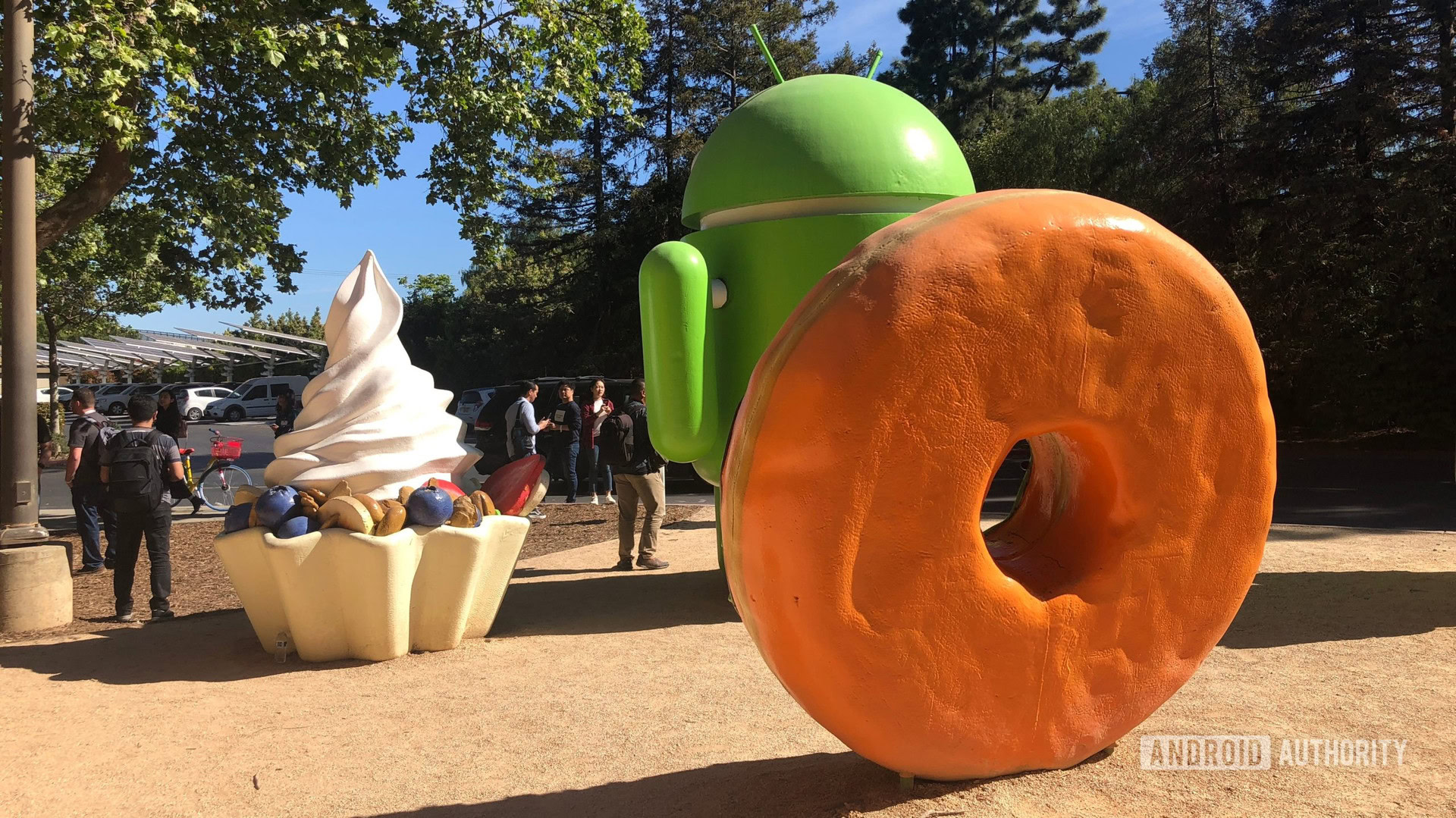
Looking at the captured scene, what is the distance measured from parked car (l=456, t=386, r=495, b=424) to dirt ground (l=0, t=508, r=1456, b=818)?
13.6 metres

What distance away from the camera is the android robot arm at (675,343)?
5.08 metres

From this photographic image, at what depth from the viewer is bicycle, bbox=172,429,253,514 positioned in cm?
1333

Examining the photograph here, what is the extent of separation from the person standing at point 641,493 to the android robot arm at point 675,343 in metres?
3.19

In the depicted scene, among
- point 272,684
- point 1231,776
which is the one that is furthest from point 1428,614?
point 272,684

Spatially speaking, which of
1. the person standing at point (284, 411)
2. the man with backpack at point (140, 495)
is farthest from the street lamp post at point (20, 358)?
the person standing at point (284, 411)

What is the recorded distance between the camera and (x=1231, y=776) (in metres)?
3.53

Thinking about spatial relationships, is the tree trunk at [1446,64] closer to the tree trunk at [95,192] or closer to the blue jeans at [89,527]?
the tree trunk at [95,192]

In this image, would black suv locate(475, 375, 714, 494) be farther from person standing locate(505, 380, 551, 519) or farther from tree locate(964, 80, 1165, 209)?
tree locate(964, 80, 1165, 209)

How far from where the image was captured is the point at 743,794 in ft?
11.3

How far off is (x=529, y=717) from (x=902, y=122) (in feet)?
12.3

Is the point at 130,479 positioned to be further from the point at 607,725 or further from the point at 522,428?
the point at 522,428

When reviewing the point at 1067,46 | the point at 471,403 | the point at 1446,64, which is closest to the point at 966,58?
the point at 1067,46

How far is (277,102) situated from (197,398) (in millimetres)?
30211

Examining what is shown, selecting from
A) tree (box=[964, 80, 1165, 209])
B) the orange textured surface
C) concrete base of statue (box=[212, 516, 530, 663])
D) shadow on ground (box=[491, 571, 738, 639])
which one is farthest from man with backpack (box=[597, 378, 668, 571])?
tree (box=[964, 80, 1165, 209])
